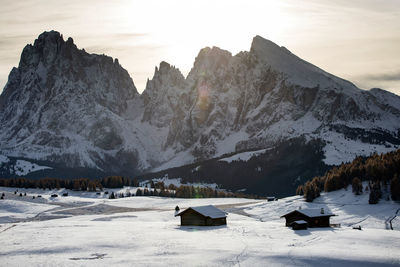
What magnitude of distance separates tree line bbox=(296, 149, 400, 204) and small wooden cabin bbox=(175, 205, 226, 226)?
46092 millimetres

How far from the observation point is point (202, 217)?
352 feet

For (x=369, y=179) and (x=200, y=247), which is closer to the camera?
(x=200, y=247)

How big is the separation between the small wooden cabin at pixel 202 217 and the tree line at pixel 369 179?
46092 mm

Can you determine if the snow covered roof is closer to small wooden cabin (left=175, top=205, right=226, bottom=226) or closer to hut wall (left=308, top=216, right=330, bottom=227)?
small wooden cabin (left=175, top=205, right=226, bottom=226)

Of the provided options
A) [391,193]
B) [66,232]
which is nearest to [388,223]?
[391,193]

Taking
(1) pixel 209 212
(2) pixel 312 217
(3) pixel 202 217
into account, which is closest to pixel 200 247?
(3) pixel 202 217

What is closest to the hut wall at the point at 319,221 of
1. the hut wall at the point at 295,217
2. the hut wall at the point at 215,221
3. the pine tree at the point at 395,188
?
the hut wall at the point at 295,217

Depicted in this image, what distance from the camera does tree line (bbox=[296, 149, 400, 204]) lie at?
136375 mm

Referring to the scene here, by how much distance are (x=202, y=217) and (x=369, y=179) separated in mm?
61593

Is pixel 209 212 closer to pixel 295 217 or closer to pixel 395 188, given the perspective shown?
pixel 295 217

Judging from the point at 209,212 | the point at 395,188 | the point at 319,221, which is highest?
the point at 395,188

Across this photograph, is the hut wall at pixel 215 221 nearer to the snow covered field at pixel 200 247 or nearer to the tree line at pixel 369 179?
the snow covered field at pixel 200 247

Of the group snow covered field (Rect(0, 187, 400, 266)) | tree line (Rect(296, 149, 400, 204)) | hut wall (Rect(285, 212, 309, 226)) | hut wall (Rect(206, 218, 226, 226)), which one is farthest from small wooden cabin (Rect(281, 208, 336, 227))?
tree line (Rect(296, 149, 400, 204))

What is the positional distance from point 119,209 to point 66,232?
268 feet
